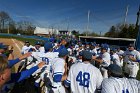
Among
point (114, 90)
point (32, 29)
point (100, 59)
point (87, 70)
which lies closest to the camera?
point (114, 90)

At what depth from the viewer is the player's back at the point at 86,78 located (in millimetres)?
5367

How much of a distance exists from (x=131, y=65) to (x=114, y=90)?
9609 mm

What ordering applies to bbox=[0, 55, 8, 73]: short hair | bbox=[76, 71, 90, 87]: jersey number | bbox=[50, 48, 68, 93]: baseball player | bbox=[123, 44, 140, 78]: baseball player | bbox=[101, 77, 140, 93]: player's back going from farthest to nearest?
bbox=[123, 44, 140, 78]: baseball player < bbox=[50, 48, 68, 93]: baseball player < bbox=[76, 71, 90, 87]: jersey number < bbox=[101, 77, 140, 93]: player's back < bbox=[0, 55, 8, 73]: short hair

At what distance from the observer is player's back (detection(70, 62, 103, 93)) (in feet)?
17.6

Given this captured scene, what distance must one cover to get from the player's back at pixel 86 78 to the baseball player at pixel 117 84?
0.64 metres

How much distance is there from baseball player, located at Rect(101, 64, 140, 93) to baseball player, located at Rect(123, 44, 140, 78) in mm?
8860

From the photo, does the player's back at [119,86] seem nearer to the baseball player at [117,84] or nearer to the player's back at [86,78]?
the baseball player at [117,84]

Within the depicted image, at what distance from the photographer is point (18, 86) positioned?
11047 mm

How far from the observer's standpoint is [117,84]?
4.58m

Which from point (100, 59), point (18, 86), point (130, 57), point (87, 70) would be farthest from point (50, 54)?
point (130, 57)

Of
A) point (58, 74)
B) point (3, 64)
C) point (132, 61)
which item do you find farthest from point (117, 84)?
point (132, 61)

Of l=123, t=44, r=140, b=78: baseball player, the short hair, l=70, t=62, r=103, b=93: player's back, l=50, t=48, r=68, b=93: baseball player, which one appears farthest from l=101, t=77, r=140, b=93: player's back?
l=123, t=44, r=140, b=78: baseball player

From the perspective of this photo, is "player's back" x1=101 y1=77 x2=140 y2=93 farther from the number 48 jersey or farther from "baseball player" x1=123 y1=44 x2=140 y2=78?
"baseball player" x1=123 y1=44 x2=140 y2=78

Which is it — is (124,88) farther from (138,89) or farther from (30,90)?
(30,90)
